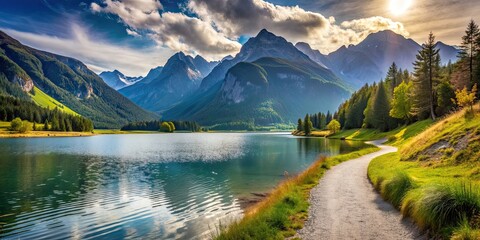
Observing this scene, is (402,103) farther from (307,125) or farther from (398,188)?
(307,125)

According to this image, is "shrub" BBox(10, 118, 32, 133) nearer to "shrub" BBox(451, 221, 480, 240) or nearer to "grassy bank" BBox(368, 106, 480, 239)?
"grassy bank" BBox(368, 106, 480, 239)

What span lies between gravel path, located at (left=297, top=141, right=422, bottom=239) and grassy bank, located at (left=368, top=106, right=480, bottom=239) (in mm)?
780

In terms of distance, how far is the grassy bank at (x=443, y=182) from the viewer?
12156 mm

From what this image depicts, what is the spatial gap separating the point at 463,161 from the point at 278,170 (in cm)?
2997

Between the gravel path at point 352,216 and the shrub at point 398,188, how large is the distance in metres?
0.50

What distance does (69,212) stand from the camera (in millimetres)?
26531

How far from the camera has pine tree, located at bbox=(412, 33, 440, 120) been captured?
260 ft

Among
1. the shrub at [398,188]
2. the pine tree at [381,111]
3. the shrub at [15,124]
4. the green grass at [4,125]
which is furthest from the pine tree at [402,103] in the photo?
the green grass at [4,125]

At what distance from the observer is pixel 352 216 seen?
1709cm

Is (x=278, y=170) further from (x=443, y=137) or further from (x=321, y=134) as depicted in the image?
(x=321, y=134)

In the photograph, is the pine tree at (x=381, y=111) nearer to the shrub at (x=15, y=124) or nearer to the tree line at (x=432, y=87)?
the tree line at (x=432, y=87)

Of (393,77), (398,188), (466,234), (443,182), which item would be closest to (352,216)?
(398,188)

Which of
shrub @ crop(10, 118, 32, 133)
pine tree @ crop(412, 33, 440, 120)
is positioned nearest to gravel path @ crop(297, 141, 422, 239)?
pine tree @ crop(412, 33, 440, 120)

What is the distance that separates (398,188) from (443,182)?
14.1ft
